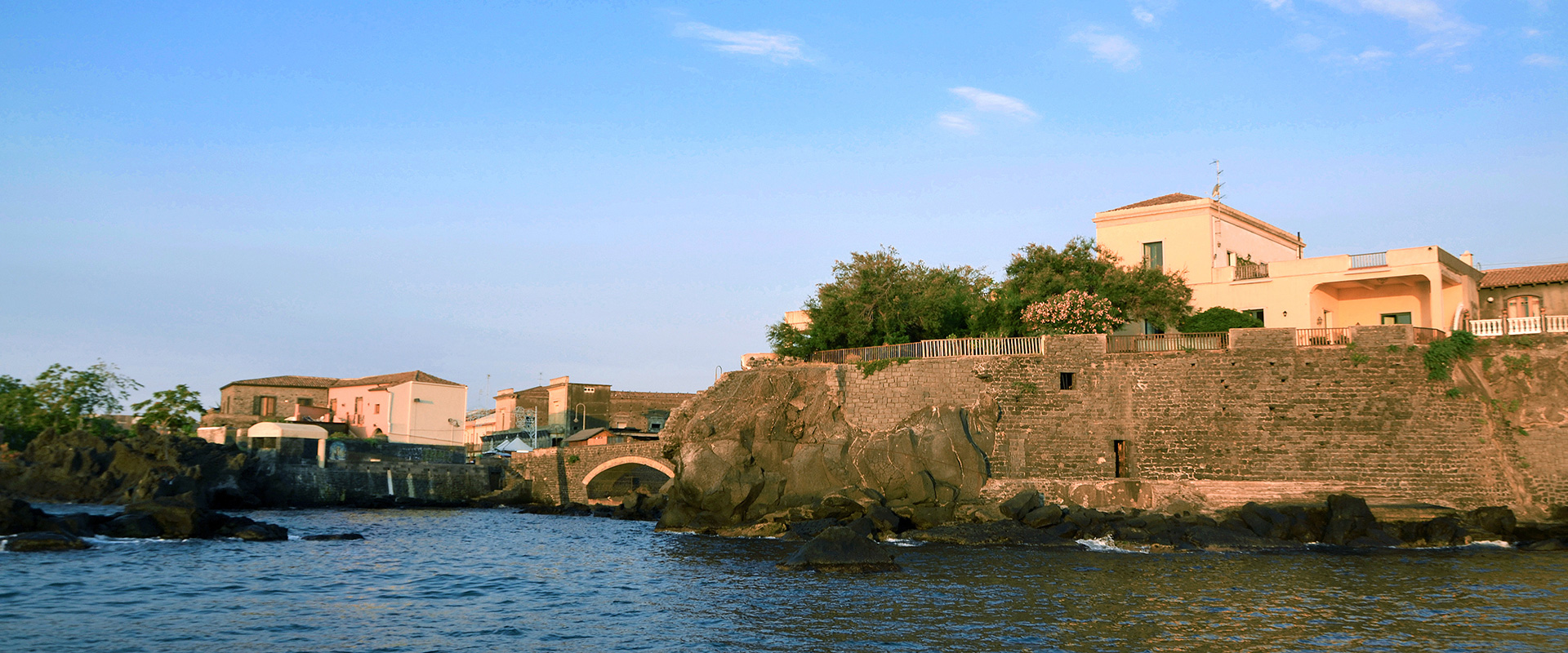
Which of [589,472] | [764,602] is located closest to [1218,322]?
[764,602]

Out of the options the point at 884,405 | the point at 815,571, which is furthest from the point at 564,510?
the point at 815,571

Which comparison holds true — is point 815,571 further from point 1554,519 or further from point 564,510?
point 564,510

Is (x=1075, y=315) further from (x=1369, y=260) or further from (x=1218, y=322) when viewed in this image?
(x=1369, y=260)

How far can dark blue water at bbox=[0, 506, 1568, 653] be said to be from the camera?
15.1m

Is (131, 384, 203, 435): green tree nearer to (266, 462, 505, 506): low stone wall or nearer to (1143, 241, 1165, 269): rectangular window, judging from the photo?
(266, 462, 505, 506): low stone wall

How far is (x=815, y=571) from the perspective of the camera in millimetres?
22766

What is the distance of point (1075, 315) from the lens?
34469mm

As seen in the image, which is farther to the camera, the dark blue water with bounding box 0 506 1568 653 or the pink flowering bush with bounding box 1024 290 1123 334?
the pink flowering bush with bounding box 1024 290 1123 334

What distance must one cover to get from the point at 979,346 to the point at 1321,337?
10.8 m

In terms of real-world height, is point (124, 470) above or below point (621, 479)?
above

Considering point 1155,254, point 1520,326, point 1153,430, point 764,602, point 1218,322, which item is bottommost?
point 764,602

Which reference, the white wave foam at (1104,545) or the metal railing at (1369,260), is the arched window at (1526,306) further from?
the white wave foam at (1104,545)

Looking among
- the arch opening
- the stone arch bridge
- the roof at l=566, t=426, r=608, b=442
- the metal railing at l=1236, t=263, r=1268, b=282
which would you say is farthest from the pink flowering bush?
the roof at l=566, t=426, r=608, b=442

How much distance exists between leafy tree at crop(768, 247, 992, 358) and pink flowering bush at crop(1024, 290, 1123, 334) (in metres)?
3.53
